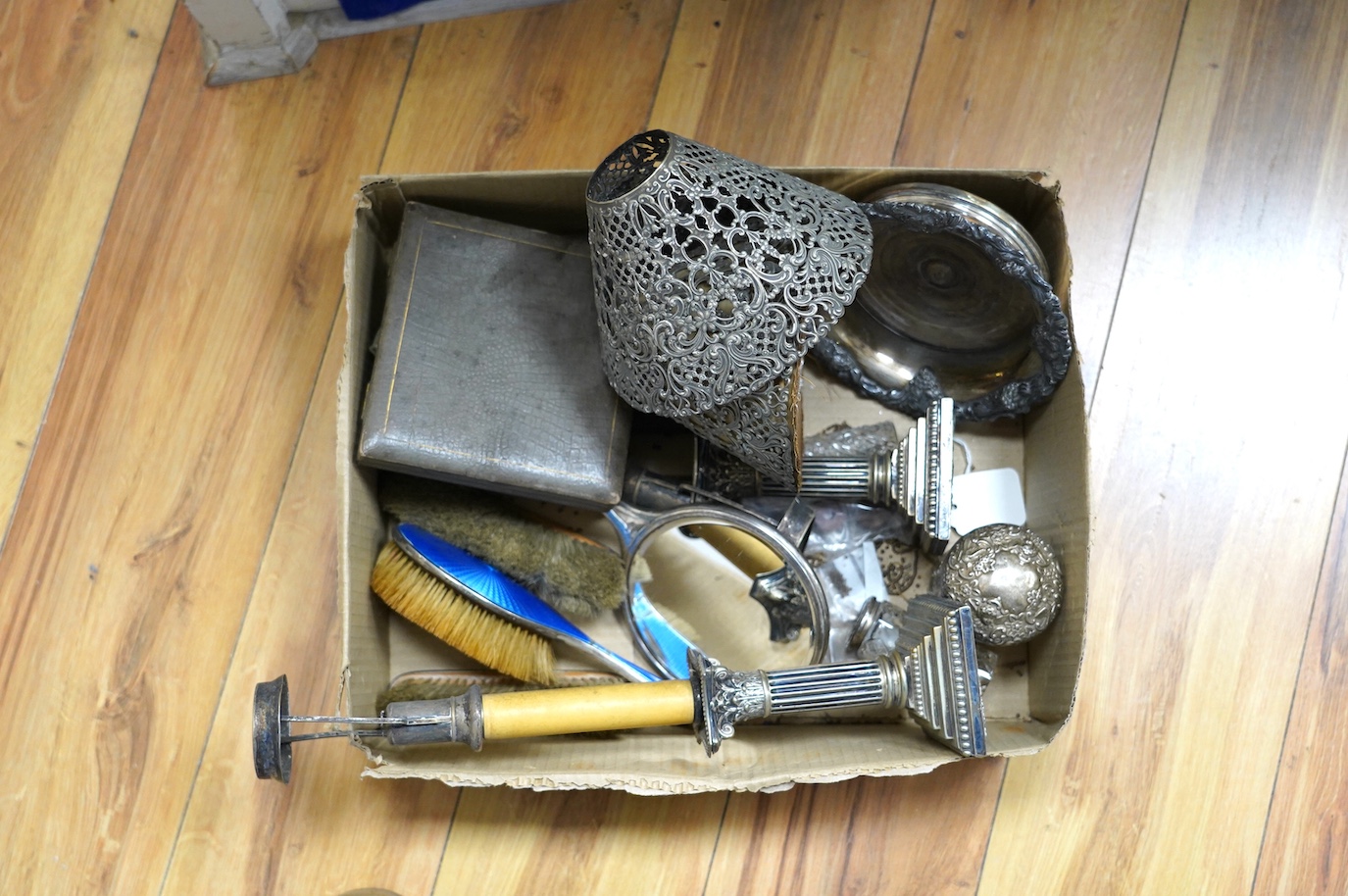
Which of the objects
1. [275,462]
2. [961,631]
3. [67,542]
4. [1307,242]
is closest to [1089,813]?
[961,631]

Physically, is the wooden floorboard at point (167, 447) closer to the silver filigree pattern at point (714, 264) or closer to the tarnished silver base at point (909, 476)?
the silver filigree pattern at point (714, 264)

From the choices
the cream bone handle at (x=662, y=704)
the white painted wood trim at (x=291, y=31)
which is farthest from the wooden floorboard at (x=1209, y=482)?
the white painted wood trim at (x=291, y=31)

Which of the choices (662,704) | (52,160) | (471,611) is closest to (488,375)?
(471,611)

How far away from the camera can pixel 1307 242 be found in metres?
0.99

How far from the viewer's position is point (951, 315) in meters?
0.96

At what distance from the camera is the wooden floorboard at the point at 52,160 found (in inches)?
39.9

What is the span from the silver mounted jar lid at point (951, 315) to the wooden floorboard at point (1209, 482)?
0.12 metres

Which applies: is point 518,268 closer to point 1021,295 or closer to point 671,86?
point 671,86

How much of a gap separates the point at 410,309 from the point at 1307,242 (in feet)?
2.70

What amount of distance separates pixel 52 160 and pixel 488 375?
1.77 feet

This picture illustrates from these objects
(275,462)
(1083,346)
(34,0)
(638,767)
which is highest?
(34,0)

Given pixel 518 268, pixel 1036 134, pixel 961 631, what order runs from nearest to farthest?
pixel 961 631 < pixel 518 268 < pixel 1036 134

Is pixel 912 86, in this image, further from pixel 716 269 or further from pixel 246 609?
pixel 246 609

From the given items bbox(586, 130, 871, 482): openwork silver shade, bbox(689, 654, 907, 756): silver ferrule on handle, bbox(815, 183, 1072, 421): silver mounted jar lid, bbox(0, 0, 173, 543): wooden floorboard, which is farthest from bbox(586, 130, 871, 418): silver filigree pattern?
bbox(0, 0, 173, 543): wooden floorboard
